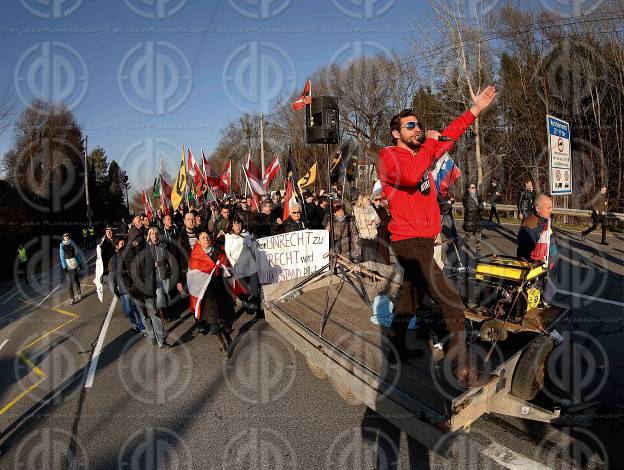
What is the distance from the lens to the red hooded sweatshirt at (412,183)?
128 inches

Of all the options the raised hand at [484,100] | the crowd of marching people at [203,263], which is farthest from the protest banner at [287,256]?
the raised hand at [484,100]

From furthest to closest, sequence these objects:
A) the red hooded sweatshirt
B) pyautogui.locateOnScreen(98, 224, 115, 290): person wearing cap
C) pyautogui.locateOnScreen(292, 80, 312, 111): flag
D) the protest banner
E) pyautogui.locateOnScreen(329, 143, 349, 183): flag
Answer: pyautogui.locateOnScreen(329, 143, 349, 183): flag
pyautogui.locateOnScreen(98, 224, 115, 290): person wearing cap
the protest banner
pyautogui.locateOnScreen(292, 80, 312, 111): flag
the red hooded sweatshirt

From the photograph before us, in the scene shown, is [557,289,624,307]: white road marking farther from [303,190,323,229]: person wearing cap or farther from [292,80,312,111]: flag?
[292,80,312,111]: flag

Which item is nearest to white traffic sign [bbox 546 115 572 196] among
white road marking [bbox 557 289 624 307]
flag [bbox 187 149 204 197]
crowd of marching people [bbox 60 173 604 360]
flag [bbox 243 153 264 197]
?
white road marking [bbox 557 289 624 307]

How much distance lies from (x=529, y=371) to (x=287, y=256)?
223 inches

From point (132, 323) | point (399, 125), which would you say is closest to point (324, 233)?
point (132, 323)

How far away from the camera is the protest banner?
8.66 metres

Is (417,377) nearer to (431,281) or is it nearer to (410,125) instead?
(431,281)

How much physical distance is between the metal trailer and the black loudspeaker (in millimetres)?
3007

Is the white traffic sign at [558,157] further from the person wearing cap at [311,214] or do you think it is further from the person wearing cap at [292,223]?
the person wearing cap at [311,214]

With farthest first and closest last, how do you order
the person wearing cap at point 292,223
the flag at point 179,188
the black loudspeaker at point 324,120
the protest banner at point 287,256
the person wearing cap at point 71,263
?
the flag at point 179,188 → the person wearing cap at point 71,263 → the person wearing cap at point 292,223 → the protest banner at point 287,256 → the black loudspeaker at point 324,120

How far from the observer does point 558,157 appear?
9.43 meters

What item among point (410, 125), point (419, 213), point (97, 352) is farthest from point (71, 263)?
point (410, 125)

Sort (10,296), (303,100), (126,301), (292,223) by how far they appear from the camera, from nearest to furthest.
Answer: (303,100)
(126,301)
(292,223)
(10,296)
